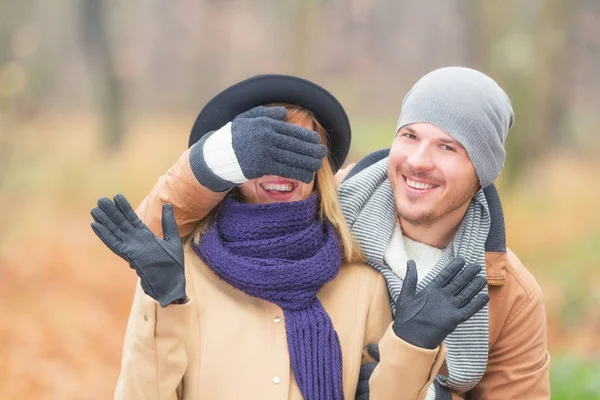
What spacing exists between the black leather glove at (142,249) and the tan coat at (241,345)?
43 millimetres

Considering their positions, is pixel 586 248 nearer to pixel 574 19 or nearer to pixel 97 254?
pixel 574 19

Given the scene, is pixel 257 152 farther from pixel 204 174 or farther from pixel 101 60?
pixel 101 60

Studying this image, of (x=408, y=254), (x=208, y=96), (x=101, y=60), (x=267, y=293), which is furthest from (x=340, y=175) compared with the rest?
(x=101, y=60)

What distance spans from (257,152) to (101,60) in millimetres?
4165

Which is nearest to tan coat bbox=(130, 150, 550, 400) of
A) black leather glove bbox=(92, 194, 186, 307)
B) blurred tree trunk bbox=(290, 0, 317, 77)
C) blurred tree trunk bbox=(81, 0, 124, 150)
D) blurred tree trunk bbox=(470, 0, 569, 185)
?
black leather glove bbox=(92, 194, 186, 307)

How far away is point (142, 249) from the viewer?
1.76 m

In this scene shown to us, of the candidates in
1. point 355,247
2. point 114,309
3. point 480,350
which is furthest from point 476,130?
point 114,309

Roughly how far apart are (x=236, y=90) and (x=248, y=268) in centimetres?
47

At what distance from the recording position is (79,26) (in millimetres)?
5766

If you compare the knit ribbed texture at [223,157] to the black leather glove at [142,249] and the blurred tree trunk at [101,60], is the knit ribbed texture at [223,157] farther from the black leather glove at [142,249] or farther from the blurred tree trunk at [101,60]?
the blurred tree trunk at [101,60]

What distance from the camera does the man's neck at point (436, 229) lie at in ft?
7.36

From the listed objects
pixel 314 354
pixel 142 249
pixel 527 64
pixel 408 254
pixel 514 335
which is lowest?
pixel 527 64

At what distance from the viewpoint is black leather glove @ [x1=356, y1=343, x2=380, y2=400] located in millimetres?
2023

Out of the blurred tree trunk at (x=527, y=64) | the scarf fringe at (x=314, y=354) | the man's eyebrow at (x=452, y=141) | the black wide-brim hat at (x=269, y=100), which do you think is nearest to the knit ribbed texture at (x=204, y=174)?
the black wide-brim hat at (x=269, y=100)
